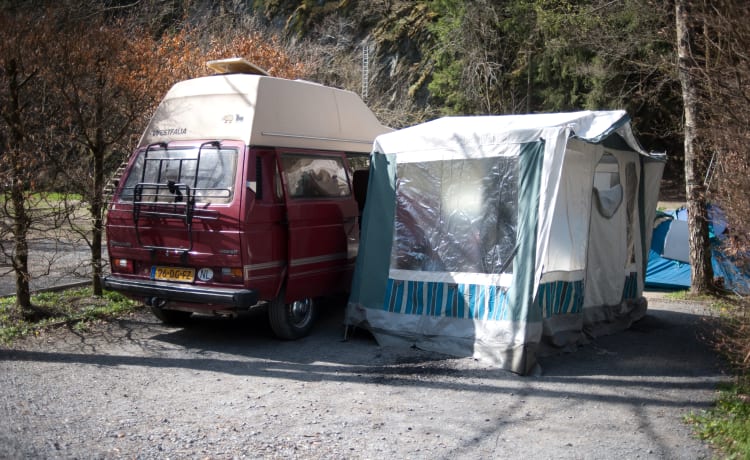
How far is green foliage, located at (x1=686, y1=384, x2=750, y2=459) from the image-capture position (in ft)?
14.7

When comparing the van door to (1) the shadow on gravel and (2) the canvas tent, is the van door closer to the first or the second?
(2) the canvas tent

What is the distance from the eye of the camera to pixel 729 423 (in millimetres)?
4883

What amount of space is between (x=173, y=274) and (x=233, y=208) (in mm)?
1033

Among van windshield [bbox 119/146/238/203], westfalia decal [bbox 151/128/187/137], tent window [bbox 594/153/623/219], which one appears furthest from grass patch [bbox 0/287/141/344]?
tent window [bbox 594/153/623/219]

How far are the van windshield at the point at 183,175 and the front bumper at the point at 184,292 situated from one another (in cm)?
92

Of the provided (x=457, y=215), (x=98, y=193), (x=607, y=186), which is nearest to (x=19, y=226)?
(x=98, y=193)

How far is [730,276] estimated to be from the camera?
673 cm

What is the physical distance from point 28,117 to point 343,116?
150 inches

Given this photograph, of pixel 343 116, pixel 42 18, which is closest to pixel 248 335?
pixel 343 116

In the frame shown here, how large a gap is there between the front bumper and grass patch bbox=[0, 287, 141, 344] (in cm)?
106

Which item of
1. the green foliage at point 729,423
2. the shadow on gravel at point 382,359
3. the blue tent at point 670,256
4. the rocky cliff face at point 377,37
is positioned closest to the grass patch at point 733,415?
the green foliage at point 729,423

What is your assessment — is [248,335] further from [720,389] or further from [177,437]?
[720,389]

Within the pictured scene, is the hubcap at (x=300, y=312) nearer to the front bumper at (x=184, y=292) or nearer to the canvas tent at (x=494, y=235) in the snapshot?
the canvas tent at (x=494, y=235)

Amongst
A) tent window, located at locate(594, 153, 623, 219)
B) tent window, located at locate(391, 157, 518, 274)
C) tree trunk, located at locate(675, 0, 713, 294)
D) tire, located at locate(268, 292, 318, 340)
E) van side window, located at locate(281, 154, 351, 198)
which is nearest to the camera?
tent window, located at locate(391, 157, 518, 274)
